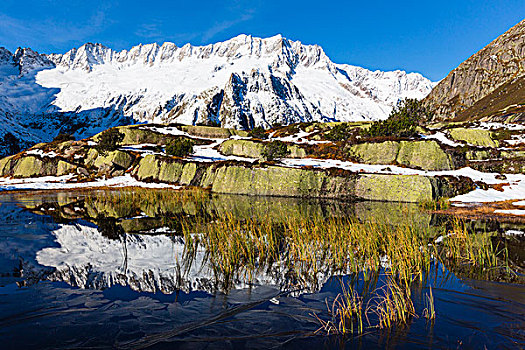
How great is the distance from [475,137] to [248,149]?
49.3 m

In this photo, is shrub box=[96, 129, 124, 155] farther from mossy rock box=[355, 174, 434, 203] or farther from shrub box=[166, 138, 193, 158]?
mossy rock box=[355, 174, 434, 203]

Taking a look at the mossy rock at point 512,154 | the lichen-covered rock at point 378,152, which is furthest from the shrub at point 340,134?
the mossy rock at point 512,154

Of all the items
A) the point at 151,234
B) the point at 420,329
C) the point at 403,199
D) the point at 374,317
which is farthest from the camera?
the point at 403,199

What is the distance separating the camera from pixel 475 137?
5569 cm

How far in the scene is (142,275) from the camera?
28.2 feet

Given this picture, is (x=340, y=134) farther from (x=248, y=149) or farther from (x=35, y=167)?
(x=35, y=167)

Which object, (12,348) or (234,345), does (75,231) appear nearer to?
(12,348)

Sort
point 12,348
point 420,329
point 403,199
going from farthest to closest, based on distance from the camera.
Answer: point 403,199, point 420,329, point 12,348

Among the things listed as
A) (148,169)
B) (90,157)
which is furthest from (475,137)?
(90,157)

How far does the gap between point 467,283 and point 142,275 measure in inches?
389

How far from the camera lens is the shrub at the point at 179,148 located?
63.1 metres

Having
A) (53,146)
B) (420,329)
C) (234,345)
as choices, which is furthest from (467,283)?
(53,146)

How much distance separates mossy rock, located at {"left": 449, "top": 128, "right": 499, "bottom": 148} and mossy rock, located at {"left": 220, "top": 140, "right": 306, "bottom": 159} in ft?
107

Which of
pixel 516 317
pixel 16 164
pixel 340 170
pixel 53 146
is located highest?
pixel 53 146
